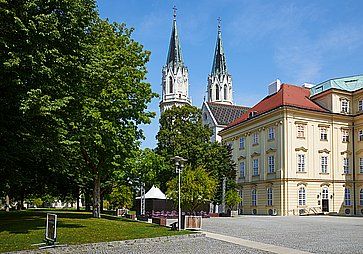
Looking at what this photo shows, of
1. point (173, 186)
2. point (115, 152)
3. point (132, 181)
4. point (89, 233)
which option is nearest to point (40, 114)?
point (89, 233)

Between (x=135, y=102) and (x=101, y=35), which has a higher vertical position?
(x=101, y=35)

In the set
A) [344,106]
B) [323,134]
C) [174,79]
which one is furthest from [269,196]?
[174,79]

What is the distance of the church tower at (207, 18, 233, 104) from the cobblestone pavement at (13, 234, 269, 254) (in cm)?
9848

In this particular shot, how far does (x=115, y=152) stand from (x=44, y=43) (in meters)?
10.6

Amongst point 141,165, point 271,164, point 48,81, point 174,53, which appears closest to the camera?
point 48,81

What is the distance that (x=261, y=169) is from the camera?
5428cm

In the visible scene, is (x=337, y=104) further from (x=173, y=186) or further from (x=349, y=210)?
(x=173, y=186)

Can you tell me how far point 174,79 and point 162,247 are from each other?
96.7 metres

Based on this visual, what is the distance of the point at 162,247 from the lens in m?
16.5

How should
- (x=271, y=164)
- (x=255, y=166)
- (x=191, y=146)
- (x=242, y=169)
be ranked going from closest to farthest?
(x=191, y=146) → (x=271, y=164) → (x=255, y=166) → (x=242, y=169)

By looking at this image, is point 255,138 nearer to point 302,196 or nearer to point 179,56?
point 302,196

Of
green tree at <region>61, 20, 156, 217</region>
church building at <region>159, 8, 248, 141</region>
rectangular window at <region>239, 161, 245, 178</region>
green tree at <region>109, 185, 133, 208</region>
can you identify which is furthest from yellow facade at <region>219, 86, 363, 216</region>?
church building at <region>159, 8, 248, 141</region>

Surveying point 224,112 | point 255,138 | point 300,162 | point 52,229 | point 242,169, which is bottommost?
point 52,229

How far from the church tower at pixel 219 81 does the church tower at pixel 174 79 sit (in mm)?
7047
